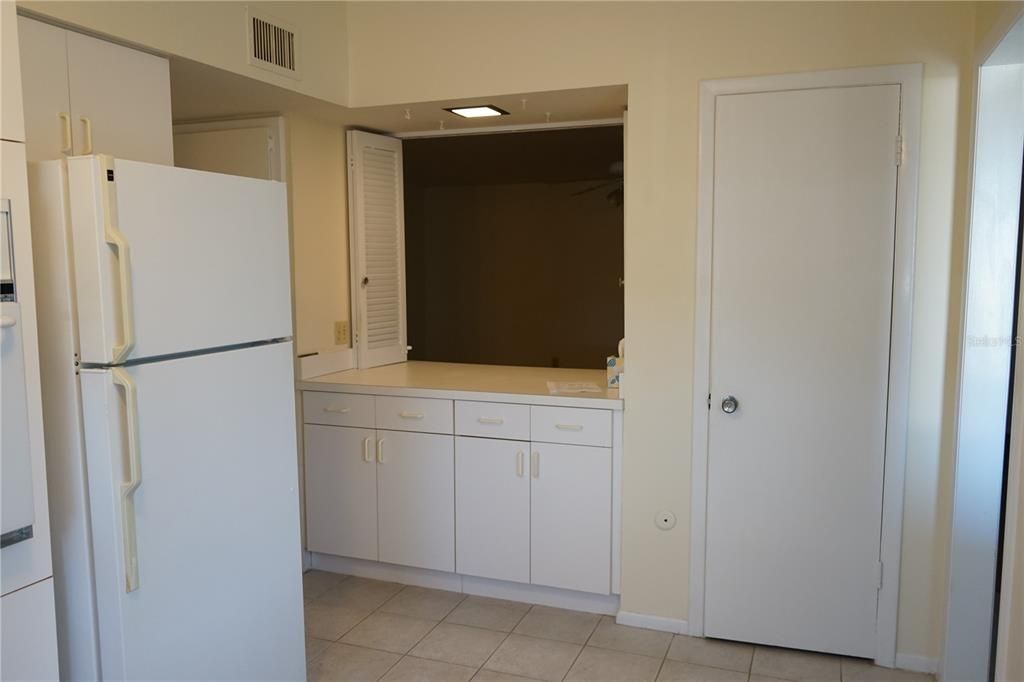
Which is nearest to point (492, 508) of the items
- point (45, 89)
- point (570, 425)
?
point (570, 425)

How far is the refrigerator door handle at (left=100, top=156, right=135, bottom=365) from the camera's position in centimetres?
190

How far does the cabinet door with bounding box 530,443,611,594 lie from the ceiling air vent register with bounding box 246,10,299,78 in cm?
181

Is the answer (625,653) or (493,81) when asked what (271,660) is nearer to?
(625,653)

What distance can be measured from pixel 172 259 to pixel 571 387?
1.86 meters

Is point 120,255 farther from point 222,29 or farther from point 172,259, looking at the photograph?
point 222,29

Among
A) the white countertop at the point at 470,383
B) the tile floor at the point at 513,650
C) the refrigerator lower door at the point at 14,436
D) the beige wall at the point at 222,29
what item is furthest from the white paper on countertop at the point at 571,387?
the refrigerator lower door at the point at 14,436

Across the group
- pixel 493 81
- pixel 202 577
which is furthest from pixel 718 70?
pixel 202 577

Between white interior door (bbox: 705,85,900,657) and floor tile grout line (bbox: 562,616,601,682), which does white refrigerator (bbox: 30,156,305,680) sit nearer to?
floor tile grout line (bbox: 562,616,601,682)

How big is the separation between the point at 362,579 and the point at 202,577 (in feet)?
5.32

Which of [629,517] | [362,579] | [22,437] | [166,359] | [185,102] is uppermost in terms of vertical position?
[185,102]

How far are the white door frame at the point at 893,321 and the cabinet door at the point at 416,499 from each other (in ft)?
3.53

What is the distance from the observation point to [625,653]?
3.04 meters

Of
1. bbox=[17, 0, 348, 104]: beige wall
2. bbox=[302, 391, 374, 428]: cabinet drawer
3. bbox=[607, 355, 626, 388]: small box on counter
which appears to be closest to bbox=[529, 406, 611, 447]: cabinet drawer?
bbox=[607, 355, 626, 388]: small box on counter

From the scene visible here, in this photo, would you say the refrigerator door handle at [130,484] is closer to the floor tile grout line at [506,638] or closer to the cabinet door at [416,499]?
the floor tile grout line at [506,638]
